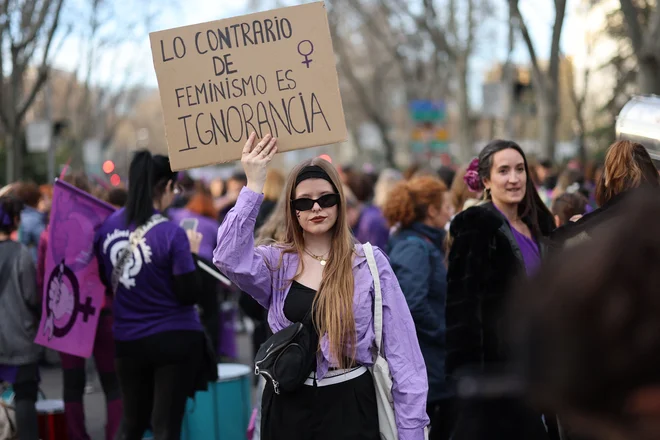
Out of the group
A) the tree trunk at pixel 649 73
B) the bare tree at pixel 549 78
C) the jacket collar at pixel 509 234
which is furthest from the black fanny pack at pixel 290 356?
the bare tree at pixel 549 78

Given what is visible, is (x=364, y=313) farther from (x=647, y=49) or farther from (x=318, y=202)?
(x=647, y=49)

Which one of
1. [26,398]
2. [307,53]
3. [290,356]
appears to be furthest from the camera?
[26,398]

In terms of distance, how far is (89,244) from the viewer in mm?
5625

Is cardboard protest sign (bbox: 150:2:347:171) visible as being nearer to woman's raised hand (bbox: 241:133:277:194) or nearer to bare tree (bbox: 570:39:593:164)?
woman's raised hand (bbox: 241:133:277:194)

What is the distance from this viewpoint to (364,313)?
12.0 ft

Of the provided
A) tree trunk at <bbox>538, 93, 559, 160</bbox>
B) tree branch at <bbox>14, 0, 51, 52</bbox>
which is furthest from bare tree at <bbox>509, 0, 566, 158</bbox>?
tree branch at <bbox>14, 0, 51, 52</bbox>

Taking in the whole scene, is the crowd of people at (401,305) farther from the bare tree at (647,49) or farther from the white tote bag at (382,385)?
the bare tree at (647,49)

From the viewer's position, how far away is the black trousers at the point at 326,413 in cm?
357

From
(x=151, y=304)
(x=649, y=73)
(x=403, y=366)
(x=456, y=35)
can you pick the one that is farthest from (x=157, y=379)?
(x=456, y=35)

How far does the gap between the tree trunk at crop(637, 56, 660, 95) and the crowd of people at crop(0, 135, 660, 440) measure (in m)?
2.67

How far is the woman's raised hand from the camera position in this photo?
372 cm

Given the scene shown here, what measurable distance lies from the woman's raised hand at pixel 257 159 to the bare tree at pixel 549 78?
387 inches

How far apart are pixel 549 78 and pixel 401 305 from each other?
523 inches

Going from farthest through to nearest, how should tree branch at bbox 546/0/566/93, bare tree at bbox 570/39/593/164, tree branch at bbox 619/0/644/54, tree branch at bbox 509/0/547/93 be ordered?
bare tree at bbox 570/39/593/164 → tree branch at bbox 509/0/547/93 → tree branch at bbox 546/0/566/93 → tree branch at bbox 619/0/644/54
